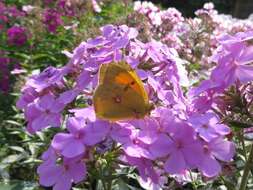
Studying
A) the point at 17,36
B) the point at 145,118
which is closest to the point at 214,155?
the point at 145,118

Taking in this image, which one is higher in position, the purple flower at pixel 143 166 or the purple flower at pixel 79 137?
the purple flower at pixel 79 137

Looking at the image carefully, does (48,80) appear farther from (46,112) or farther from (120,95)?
(120,95)

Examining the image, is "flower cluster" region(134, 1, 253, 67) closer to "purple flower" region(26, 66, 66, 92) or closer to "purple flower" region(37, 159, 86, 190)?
"purple flower" region(26, 66, 66, 92)

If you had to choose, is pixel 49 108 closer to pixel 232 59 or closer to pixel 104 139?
pixel 104 139

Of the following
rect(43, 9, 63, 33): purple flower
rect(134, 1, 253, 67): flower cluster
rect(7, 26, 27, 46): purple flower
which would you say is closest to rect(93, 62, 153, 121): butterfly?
rect(134, 1, 253, 67): flower cluster

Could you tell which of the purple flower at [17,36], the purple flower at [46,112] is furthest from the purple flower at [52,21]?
the purple flower at [46,112]

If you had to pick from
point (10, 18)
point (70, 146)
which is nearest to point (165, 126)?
point (70, 146)

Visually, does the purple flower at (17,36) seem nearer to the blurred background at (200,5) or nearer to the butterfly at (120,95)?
the butterfly at (120,95)
